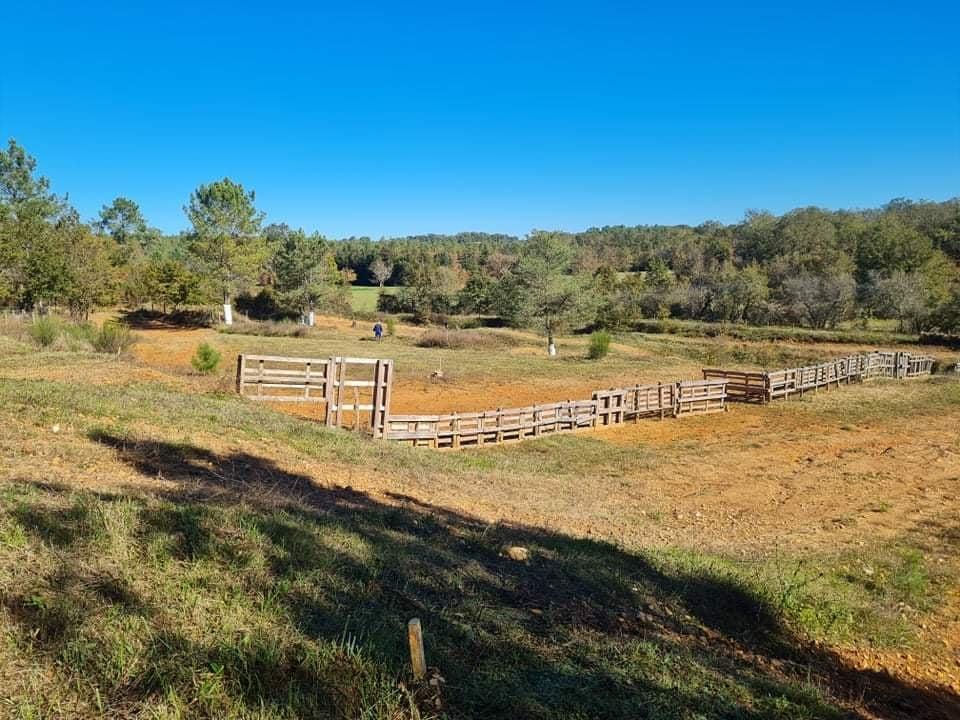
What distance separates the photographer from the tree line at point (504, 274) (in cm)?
3788

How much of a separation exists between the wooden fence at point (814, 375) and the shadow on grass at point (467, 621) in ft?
62.0

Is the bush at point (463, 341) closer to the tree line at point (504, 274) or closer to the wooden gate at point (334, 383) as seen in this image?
the tree line at point (504, 274)

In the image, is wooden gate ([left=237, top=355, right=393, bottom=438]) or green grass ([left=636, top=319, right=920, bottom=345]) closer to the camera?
wooden gate ([left=237, top=355, right=393, bottom=438])

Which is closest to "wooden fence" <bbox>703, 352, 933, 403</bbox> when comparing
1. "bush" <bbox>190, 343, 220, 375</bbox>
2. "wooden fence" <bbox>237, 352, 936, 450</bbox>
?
"wooden fence" <bbox>237, 352, 936, 450</bbox>

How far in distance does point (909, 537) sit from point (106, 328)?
29328 mm

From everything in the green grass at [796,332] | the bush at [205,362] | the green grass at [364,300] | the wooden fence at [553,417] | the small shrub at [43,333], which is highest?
the green grass at [364,300]

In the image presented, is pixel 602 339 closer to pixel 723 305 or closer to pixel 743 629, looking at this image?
pixel 743 629


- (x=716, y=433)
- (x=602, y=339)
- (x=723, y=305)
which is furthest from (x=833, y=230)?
(x=716, y=433)

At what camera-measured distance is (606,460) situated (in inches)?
580

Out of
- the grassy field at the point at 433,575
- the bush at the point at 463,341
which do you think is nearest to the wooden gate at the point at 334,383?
the grassy field at the point at 433,575

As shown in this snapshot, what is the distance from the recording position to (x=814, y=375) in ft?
A: 86.7

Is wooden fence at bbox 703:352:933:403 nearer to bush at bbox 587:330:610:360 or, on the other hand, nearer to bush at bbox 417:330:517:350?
bush at bbox 587:330:610:360

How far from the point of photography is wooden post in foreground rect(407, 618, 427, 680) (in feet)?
10.8

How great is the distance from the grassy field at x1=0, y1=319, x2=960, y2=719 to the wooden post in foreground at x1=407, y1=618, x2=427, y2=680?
78mm
